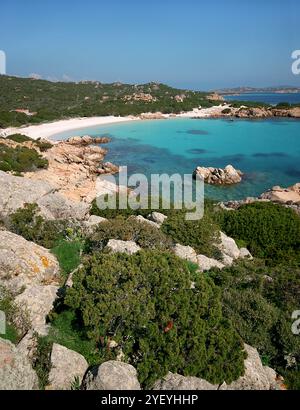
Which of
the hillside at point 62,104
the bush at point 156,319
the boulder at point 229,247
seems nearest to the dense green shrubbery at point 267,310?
the bush at point 156,319

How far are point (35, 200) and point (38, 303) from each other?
15.9 feet

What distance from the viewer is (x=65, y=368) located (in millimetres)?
6016

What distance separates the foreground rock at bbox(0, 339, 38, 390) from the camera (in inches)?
216

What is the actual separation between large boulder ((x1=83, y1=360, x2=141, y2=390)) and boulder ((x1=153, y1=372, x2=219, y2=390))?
0.40 metres

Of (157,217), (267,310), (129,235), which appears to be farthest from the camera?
(157,217)

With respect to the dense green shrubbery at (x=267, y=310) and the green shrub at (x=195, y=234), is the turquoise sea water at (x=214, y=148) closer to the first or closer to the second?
the green shrub at (x=195, y=234)

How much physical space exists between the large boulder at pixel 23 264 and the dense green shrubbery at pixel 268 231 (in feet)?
23.8

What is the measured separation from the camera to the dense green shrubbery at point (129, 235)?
9953 millimetres

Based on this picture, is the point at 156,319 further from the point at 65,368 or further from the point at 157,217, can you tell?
the point at 157,217

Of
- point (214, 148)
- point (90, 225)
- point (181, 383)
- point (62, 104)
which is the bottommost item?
point (181, 383)

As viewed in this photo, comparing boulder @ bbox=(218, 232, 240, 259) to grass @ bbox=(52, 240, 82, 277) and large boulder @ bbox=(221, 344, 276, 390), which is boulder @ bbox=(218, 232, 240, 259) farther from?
large boulder @ bbox=(221, 344, 276, 390)

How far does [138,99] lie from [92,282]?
7489cm

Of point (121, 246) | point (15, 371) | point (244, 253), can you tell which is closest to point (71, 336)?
point (15, 371)

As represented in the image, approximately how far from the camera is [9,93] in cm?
7519
